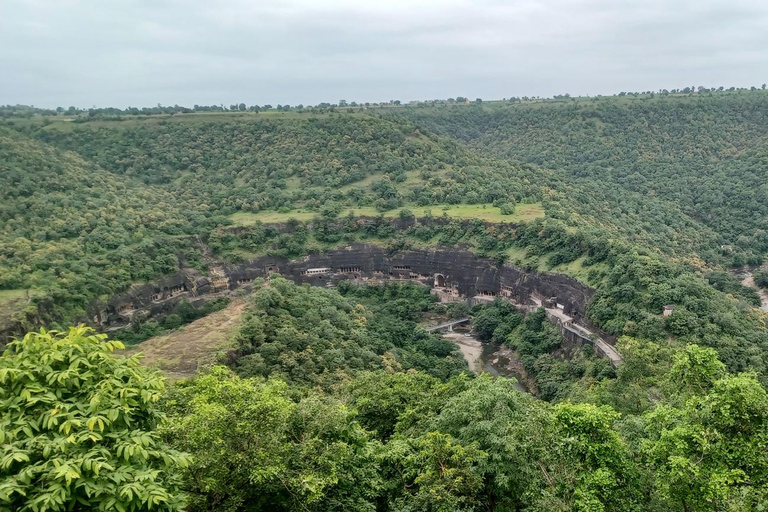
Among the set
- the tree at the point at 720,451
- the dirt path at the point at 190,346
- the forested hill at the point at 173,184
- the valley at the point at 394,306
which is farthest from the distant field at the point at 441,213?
the tree at the point at 720,451

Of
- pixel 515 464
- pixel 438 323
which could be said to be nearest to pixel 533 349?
pixel 438 323

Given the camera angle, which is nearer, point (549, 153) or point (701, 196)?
point (701, 196)

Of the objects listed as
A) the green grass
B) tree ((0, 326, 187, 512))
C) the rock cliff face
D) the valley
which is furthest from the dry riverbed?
tree ((0, 326, 187, 512))

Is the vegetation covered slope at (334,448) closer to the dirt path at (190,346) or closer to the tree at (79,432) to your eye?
the tree at (79,432)

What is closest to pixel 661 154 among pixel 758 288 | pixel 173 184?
pixel 758 288

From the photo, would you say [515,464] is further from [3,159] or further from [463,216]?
[3,159]

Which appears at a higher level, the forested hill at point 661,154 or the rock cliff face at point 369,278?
the forested hill at point 661,154
